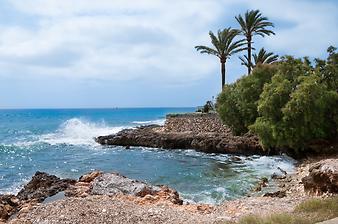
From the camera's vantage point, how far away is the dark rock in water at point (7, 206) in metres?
14.5

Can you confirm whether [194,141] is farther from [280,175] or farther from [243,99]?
[280,175]

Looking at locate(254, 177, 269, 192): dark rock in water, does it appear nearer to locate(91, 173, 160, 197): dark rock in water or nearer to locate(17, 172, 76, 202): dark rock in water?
locate(91, 173, 160, 197): dark rock in water

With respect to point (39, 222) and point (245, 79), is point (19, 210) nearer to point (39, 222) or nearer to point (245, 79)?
point (39, 222)

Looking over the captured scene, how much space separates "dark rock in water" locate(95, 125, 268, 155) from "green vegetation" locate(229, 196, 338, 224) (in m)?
22.0

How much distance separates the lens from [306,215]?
10.6 m

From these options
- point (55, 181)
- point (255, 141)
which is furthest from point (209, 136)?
point (55, 181)

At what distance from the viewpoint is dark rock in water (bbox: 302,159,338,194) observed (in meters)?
14.1

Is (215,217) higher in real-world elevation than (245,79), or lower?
lower

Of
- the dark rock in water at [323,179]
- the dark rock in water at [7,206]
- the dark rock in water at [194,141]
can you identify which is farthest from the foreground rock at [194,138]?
the dark rock in water at [7,206]

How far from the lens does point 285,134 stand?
27750 millimetres

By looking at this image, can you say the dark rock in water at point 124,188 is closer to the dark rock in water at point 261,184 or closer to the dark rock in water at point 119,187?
the dark rock in water at point 119,187

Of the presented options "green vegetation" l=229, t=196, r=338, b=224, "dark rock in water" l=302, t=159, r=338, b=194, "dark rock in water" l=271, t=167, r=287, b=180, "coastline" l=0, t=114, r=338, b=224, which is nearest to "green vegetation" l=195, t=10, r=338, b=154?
"dark rock in water" l=271, t=167, r=287, b=180

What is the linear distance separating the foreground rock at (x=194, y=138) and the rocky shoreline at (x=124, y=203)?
51.1ft

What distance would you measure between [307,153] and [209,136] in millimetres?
12138
